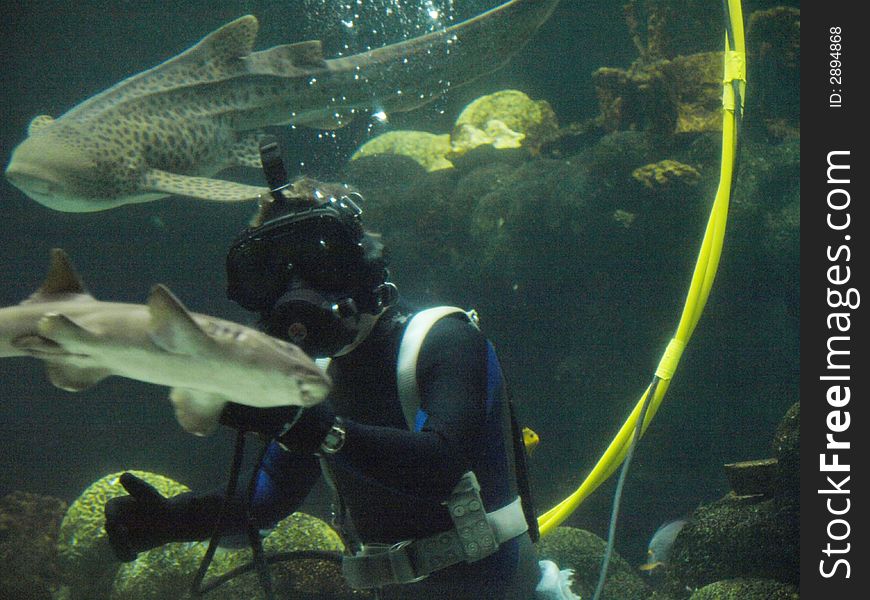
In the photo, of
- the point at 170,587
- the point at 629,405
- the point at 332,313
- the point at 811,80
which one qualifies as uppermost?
the point at 811,80

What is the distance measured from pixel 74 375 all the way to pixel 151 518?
1361 millimetres

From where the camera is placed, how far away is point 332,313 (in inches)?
73.0

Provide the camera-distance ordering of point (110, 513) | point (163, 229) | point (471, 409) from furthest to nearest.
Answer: point (163, 229)
point (110, 513)
point (471, 409)

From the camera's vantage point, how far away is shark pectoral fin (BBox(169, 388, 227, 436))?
109 centimetres

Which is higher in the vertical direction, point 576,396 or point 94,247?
point 94,247

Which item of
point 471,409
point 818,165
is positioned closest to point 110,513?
point 471,409

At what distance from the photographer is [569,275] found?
9234 mm

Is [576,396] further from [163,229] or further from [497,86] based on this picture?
[497,86]

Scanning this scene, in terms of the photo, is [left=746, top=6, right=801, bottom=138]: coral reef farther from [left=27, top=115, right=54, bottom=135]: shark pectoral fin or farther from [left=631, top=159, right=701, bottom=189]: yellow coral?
[left=27, top=115, right=54, bottom=135]: shark pectoral fin

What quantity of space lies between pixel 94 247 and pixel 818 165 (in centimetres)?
1038

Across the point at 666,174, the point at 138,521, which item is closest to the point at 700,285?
the point at 138,521

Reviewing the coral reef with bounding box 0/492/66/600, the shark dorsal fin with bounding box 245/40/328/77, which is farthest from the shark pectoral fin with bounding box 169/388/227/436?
the coral reef with bounding box 0/492/66/600

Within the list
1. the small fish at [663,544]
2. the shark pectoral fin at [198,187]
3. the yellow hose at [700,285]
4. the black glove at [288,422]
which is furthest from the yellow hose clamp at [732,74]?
the small fish at [663,544]

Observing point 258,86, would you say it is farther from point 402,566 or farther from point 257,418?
point 257,418
